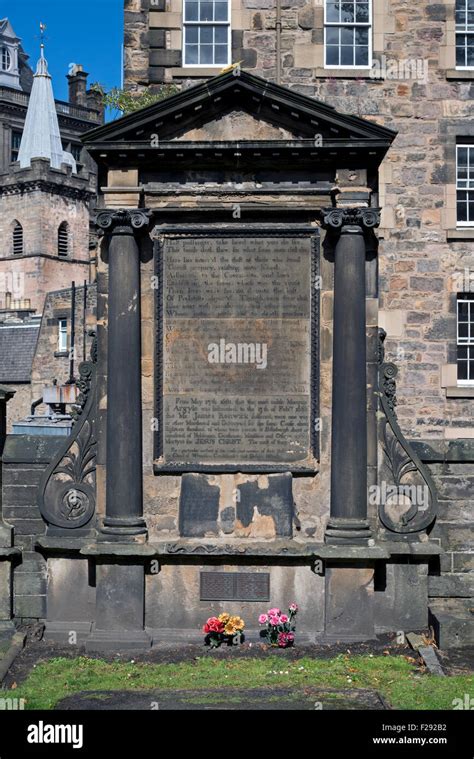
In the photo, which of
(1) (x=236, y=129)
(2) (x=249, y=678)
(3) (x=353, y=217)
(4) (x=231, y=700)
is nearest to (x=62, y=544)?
(2) (x=249, y=678)

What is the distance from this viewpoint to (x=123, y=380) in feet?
36.1

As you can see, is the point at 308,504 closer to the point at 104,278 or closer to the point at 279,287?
the point at 279,287

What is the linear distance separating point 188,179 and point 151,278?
1.24 metres

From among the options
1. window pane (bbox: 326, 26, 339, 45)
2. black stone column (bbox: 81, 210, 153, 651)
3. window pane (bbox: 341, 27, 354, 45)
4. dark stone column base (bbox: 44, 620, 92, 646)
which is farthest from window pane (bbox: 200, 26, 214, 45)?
dark stone column base (bbox: 44, 620, 92, 646)

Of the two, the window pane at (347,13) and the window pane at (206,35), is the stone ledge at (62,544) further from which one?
the window pane at (347,13)

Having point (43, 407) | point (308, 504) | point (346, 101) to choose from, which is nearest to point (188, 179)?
point (308, 504)

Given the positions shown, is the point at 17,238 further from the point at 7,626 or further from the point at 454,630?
the point at 454,630

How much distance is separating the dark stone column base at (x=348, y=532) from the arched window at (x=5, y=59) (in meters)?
92.3

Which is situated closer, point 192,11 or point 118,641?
Answer: point 118,641

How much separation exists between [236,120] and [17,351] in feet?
139

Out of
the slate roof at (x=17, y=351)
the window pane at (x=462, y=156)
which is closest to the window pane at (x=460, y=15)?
the window pane at (x=462, y=156)

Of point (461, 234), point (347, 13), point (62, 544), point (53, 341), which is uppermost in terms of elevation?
point (347, 13)

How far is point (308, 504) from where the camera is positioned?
11234 millimetres
